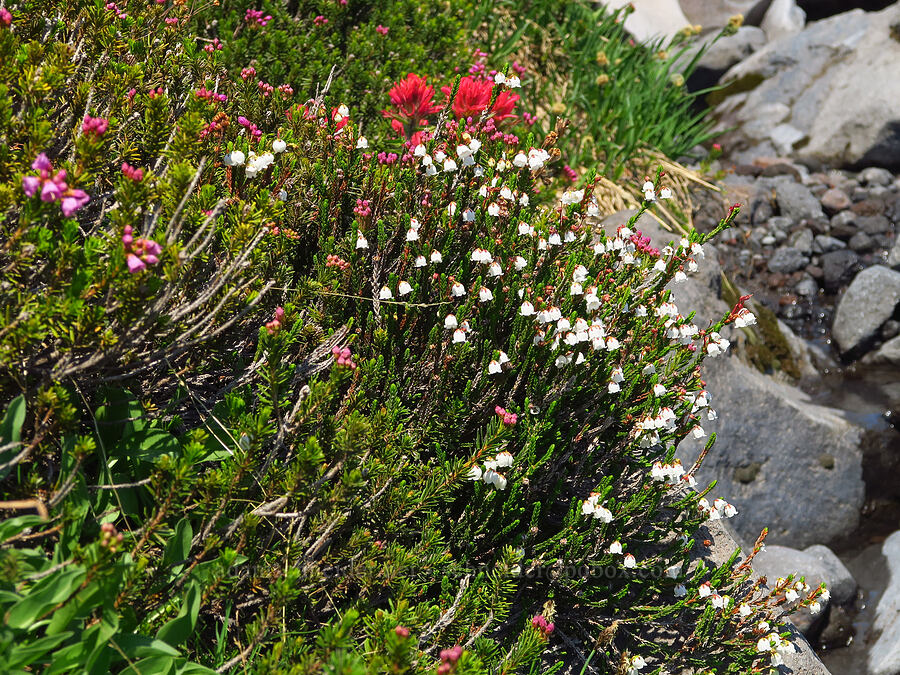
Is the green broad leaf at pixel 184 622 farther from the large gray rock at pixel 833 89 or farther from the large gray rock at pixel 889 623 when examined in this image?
the large gray rock at pixel 833 89

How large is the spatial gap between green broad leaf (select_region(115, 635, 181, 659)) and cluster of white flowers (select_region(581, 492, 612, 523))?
1462 millimetres

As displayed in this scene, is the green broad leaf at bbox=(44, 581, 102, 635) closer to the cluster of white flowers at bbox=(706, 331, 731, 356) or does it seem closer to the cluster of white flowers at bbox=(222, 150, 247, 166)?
the cluster of white flowers at bbox=(222, 150, 247, 166)

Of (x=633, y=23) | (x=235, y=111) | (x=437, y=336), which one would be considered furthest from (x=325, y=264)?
(x=633, y=23)

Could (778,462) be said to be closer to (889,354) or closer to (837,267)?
(889,354)

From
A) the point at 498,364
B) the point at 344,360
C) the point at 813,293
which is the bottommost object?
the point at 813,293

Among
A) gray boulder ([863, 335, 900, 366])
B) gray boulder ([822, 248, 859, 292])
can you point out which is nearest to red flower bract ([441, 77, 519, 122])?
gray boulder ([863, 335, 900, 366])

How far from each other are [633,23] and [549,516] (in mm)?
8801

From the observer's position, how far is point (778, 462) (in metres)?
4.92

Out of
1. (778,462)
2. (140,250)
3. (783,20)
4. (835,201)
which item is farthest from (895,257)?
(140,250)

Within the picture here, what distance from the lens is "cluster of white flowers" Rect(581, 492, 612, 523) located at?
8.45 ft

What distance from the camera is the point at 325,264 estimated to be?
2.88 metres

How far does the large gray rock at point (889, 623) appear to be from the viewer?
4246 mm

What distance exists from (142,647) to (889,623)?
4.71 metres

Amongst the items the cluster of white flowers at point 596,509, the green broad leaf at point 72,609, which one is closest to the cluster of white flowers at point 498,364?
the cluster of white flowers at point 596,509
